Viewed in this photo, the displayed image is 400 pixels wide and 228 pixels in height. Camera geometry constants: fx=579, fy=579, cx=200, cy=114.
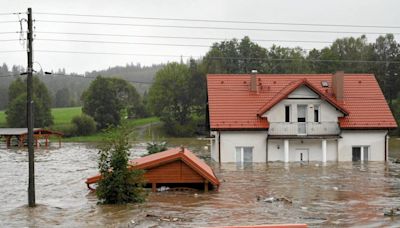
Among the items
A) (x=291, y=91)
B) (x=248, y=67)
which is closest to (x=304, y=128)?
(x=291, y=91)

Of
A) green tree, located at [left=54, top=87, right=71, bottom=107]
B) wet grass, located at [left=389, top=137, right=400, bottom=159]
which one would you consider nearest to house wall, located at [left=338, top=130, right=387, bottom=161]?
wet grass, located at [left=389, top=137, right=400, bottom=159]

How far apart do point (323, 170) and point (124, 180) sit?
17.2 meters

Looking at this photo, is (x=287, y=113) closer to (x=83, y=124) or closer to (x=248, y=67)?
(x=83, y=124)

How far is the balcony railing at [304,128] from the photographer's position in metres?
40.0

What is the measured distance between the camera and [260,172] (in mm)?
33625

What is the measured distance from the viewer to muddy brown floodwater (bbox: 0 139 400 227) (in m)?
17.8

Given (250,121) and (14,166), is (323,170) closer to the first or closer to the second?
(250,121)

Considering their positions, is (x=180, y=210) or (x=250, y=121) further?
(x=250, y=121)

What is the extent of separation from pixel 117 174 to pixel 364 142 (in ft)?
81.5

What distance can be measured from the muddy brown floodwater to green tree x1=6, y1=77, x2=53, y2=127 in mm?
54485

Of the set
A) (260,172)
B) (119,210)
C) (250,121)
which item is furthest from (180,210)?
(250,121)

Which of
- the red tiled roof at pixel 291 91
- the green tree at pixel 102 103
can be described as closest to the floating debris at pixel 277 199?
the red tiled roof at pixel 291 91

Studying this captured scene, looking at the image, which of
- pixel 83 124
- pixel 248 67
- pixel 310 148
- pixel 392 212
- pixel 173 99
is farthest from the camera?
pixel 248 67

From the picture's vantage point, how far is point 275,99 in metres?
40.1
